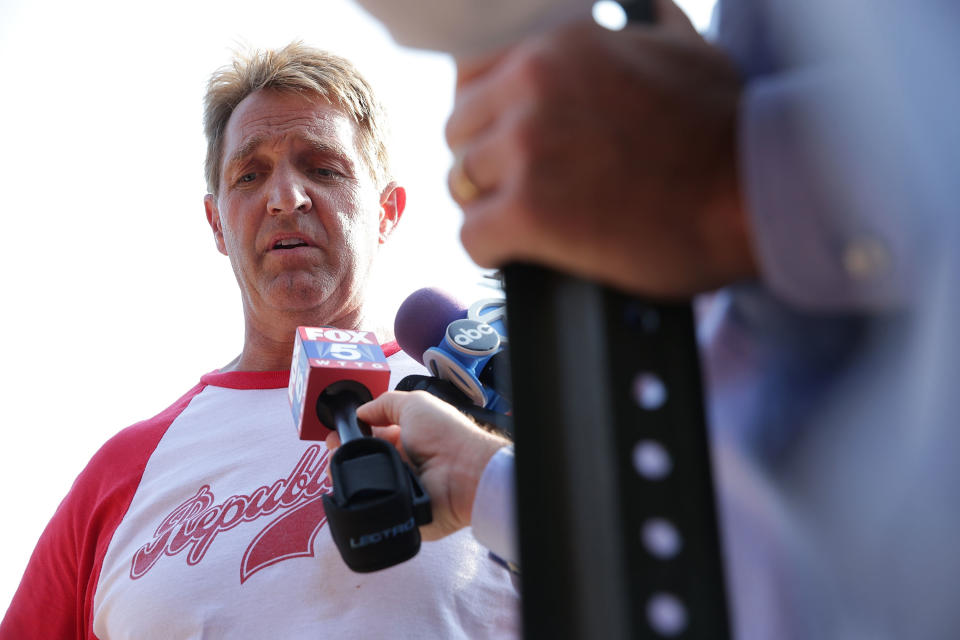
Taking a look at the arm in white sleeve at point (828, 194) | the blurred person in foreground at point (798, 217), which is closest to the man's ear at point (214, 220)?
the blurred person in foreground at point (798, 217)

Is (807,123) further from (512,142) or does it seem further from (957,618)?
(957,618)

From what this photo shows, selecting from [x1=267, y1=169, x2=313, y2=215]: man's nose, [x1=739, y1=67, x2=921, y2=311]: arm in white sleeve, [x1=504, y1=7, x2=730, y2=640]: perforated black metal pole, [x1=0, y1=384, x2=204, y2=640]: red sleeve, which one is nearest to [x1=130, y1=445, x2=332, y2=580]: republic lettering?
[x1=0, y1=384, x2=204, y2=640]: red sleeve

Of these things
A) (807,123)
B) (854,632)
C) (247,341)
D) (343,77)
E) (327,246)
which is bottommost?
(854,632)

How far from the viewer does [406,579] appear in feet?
5.14

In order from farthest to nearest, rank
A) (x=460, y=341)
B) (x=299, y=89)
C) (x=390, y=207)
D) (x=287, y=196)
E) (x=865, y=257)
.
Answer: (x=390, y=207)
(x=299, y=89)
(x=287, y=196)
(x=460, y=341)
(x=865, y=257)

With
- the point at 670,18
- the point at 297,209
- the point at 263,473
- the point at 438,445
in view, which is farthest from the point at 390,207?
the point at 670,18

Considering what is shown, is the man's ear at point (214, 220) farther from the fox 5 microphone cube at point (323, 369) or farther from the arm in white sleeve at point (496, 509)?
the arm in white sleeve at point (496, 509)

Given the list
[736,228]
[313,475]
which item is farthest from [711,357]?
[313,475]

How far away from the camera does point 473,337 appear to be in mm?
1482

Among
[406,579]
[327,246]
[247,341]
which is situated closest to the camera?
[406,579]

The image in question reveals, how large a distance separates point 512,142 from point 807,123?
0.17 meters

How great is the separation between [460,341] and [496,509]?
0.50 m

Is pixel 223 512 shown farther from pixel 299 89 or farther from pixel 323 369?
pixel 299 89

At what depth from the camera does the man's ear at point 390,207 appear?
272cm
